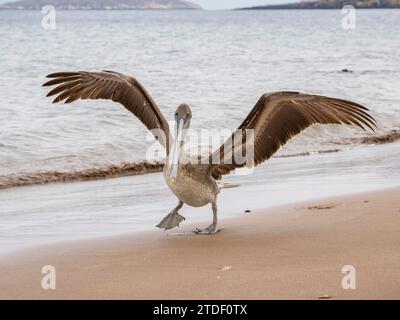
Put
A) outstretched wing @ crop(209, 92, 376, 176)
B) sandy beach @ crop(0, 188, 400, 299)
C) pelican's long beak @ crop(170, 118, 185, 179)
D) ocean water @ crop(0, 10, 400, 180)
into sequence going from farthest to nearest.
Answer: ocean water @ crop(0, 10, 400, 180)
outstretched wing @ crop(209, 92, 376, 176)
pelican's long beak @ crop(170, 118, 185, 179)
sandy beach @ crop(0, 188, 400, 299)

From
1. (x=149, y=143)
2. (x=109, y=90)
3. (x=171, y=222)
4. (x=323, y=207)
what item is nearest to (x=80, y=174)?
(x=149, y=143)

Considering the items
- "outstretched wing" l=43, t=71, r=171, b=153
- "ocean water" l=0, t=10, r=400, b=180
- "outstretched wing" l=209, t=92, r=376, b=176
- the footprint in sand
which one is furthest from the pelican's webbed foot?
"ocean water" l=0, t=10, r=400, b=180

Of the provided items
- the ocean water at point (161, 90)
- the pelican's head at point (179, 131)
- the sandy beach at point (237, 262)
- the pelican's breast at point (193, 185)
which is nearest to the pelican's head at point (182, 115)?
the pelican's head at point (179, 131)

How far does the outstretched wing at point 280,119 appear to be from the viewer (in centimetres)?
635

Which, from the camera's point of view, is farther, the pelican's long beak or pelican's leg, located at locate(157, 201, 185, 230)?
→ pelican's leg, located at locate(157, 201, 185, 230)

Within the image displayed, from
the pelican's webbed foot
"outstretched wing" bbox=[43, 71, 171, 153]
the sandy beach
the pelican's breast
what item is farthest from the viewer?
"outstretched wing" bbox=[43, 71, 171, 153]

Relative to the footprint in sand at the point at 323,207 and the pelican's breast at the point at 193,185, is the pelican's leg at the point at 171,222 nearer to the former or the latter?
the pelican's breast at the point at 193,185

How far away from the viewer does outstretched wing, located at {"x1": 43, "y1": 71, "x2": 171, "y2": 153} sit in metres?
6.70

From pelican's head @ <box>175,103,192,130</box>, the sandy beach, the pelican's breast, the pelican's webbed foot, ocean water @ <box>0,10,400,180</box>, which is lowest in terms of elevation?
the sandy beach

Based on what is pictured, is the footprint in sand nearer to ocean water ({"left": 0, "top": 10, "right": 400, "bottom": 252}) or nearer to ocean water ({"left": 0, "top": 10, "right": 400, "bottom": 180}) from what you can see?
ocean water ({"left": 0, "top": 10, "right": 400, "bottom": 252})

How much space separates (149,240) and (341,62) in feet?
87.4

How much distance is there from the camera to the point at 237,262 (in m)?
5.39

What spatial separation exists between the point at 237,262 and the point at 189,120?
1.17m
